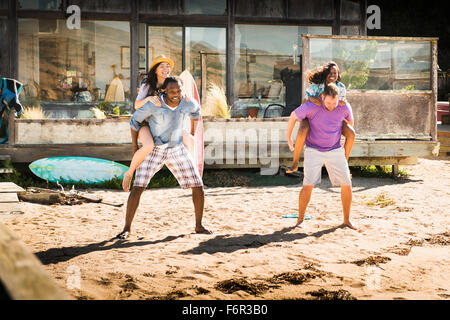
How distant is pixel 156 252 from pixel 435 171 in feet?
27.8

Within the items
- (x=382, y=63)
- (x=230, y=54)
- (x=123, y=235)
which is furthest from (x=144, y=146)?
(x=230, y=54)

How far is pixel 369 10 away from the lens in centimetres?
1585

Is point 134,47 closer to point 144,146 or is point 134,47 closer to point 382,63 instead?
point 382,63

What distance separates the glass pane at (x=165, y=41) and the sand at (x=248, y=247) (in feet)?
20.3

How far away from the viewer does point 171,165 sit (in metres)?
6.02

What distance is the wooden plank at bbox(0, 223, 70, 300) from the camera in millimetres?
1465

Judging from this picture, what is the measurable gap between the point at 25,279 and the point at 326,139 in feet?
17.2

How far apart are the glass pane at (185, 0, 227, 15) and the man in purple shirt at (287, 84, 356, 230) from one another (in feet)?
27.9

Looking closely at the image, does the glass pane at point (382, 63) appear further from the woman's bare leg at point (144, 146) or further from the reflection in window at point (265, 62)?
the woman's bare leg at point (144, 146)

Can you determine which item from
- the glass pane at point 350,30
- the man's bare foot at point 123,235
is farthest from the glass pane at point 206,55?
the man's bare foot at point 123,235

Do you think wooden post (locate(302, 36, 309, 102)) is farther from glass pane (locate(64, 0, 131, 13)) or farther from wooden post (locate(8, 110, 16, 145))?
glass pane (locate(64, 0, 131, 13))

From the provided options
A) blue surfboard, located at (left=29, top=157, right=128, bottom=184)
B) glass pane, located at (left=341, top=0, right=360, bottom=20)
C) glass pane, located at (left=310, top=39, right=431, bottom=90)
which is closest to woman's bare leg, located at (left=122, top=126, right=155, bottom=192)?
blue surfboard, located at (left=29, top=157, right=128, bottom=184)

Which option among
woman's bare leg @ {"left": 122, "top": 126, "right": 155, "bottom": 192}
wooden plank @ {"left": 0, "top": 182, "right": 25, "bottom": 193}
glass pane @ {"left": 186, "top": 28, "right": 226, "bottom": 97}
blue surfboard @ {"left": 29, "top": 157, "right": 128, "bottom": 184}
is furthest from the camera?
glass pane @ {"left": 186, "top": 28, "right": 226, "bottom": 97}

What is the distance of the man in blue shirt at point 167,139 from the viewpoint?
5918 mm
